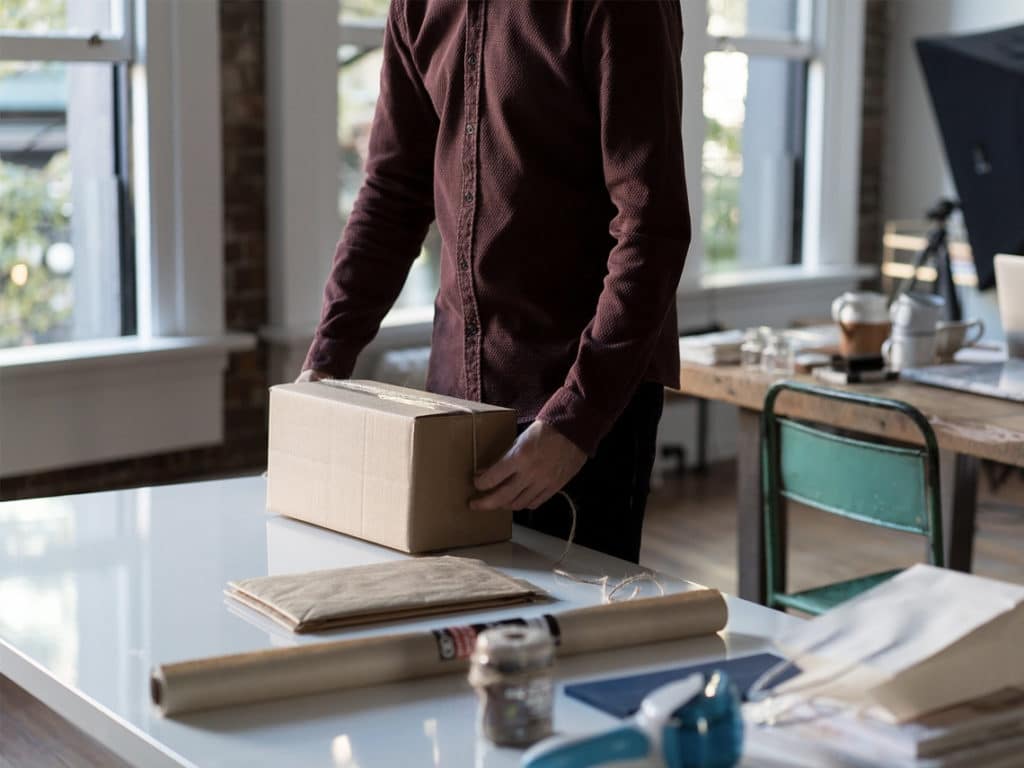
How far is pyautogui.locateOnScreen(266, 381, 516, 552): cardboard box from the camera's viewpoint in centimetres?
170

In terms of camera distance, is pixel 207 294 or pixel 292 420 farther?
pixel 207 294

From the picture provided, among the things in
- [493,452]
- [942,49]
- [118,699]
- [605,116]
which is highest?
[942,49]

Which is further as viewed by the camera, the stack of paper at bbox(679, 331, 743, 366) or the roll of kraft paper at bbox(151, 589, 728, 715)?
the stack of paper at bbox(679, 331, 743, 366)

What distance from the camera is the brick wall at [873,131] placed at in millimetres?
6121

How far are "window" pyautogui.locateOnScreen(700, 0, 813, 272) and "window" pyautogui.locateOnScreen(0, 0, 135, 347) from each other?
7.37 feet

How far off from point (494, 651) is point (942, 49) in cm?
417

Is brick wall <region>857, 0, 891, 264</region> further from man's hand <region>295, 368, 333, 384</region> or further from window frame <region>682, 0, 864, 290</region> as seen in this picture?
man's hand <region>295, 368, 333, 384</region>

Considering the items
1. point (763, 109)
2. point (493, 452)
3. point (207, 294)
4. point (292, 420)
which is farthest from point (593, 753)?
point (763, 109)

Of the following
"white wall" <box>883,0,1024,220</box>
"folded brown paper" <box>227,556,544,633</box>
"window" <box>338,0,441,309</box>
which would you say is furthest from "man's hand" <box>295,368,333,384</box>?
"white wall" <box>883,0,1024,220</box>

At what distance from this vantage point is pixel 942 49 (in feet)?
16.0

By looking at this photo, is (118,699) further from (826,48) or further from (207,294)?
(826,48)

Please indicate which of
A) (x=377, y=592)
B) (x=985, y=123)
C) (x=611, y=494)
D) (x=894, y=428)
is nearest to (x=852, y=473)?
(x=894, y=428)

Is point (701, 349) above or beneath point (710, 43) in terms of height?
beneath

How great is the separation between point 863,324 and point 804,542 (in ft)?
5.65
